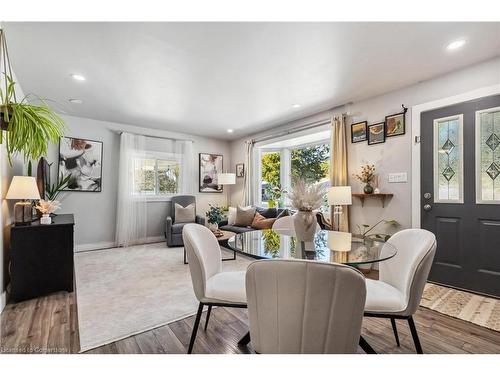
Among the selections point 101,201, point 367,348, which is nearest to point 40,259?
point 101,201

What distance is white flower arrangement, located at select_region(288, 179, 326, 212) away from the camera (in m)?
1.69

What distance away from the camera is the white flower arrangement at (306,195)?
1.69m

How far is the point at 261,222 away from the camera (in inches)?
177

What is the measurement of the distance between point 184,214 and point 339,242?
3.75m

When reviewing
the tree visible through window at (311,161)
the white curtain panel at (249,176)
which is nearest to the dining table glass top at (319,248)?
the tree visible through window at (311,161)

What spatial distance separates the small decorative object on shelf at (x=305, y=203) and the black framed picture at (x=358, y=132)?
2.16 m

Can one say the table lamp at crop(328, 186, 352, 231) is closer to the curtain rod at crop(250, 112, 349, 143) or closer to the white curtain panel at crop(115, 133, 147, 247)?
the curtain rod at crop(250, 112, 349, 143)

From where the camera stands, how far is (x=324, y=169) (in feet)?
14.8

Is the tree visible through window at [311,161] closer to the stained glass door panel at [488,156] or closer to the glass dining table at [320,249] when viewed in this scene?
the stained glass door panel at [488,156]

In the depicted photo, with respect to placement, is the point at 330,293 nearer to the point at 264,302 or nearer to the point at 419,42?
the point at 264,302

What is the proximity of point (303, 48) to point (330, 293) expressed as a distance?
2.15 meters

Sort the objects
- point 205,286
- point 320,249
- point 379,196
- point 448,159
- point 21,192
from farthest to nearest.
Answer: point 379,196
point 448,159
point 21,192
point 320,249
point 205,286

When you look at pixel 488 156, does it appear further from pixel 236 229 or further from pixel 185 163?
pixel 185 163
